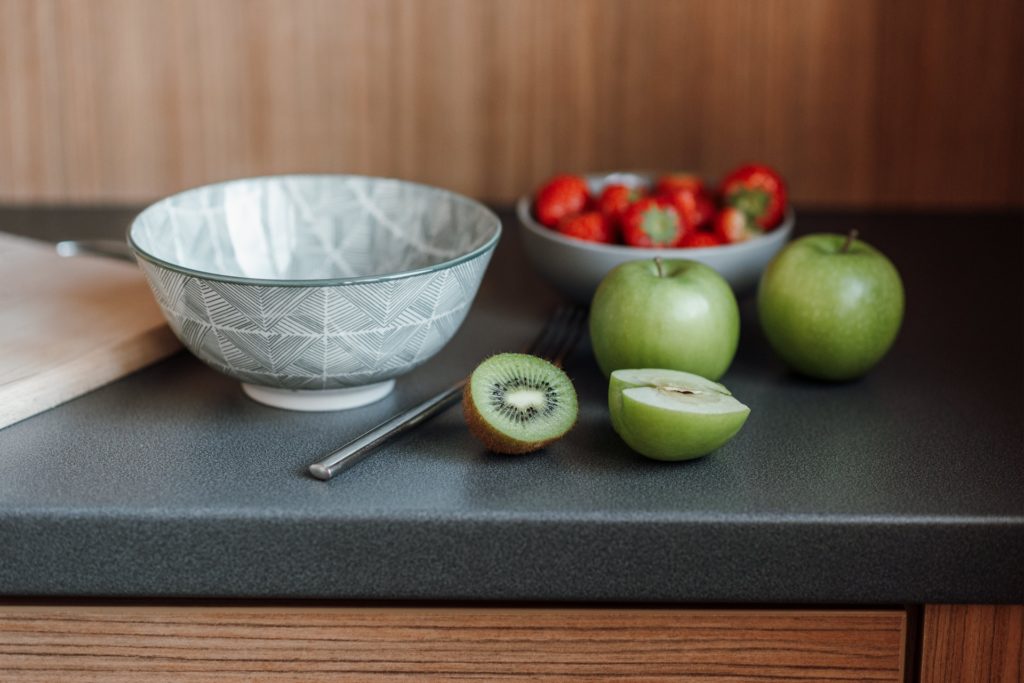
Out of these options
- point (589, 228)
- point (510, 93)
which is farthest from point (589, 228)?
point (510, 93)

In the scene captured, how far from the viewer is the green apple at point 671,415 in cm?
70

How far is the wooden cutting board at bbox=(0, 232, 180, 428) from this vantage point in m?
0.80

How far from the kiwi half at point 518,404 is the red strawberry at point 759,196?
0.36 m

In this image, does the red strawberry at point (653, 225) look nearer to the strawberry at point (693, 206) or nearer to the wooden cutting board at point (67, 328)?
the strawberry at point (693, 206)

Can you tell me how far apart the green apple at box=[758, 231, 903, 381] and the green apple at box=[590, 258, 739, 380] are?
0.05m

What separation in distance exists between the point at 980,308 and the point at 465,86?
0.61 m

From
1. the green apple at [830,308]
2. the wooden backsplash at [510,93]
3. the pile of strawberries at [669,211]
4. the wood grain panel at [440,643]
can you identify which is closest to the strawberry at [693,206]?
the pile of strawberries at [669,211]

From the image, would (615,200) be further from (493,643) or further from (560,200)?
(493,643)

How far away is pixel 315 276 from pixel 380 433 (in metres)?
0.26

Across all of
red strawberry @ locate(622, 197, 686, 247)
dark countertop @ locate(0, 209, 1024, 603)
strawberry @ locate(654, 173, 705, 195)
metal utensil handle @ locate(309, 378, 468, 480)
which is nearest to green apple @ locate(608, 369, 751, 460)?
dark countertop @ locate(0, 209, 1024, 603)

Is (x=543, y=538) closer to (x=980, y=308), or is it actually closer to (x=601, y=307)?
(x=601, y=307)

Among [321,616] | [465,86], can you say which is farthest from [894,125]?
[321,616]

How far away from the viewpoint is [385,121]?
1318 millimetres

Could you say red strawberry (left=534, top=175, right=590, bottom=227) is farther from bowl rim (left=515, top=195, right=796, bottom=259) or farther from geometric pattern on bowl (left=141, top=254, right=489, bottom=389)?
geometric pattern on bowl (left=141, top=254, right=489, bottom=389)
